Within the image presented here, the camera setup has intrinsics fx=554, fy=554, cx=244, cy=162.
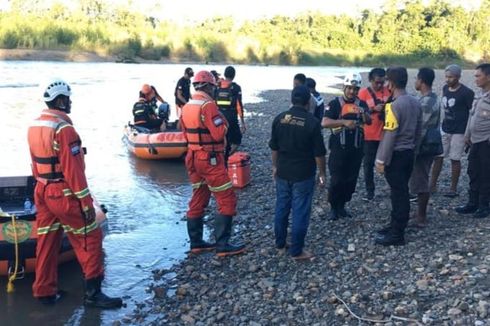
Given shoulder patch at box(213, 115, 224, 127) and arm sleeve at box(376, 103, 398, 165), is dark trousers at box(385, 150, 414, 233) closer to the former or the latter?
arm sleeve at box(376, 103, 398, 165)

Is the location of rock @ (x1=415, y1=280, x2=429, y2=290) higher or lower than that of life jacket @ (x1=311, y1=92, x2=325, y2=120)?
lower

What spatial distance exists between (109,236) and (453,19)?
62.2 metres

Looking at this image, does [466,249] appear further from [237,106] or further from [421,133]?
[237,106]

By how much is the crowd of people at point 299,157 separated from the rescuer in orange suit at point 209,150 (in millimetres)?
10

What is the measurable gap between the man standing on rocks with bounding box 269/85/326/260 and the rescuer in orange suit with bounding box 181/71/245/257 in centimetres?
61

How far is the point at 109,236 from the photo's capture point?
7000mm

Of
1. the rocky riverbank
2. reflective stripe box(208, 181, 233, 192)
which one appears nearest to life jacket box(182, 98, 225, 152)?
reflective stripe box(208, 181, 233, 192)

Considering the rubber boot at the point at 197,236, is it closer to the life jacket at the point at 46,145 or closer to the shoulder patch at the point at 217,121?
the shoulder patch at the point at 217,121

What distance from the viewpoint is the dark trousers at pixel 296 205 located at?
527 centimetres

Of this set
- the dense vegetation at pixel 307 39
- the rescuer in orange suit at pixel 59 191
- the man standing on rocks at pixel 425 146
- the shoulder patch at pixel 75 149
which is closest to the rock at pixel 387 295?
the man standing on rocks at pixel 425 146

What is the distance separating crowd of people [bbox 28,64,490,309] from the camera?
458 cm

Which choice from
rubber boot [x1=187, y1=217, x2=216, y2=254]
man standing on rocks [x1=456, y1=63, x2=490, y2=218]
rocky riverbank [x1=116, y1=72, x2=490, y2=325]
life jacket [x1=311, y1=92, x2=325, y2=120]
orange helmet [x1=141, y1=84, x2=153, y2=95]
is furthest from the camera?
orange helmet [x1=141, y1=84, x2=153, y2=95]

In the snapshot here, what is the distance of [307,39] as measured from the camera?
69625mm

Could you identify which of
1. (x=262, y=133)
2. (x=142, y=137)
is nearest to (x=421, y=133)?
(x=142, y=137)
